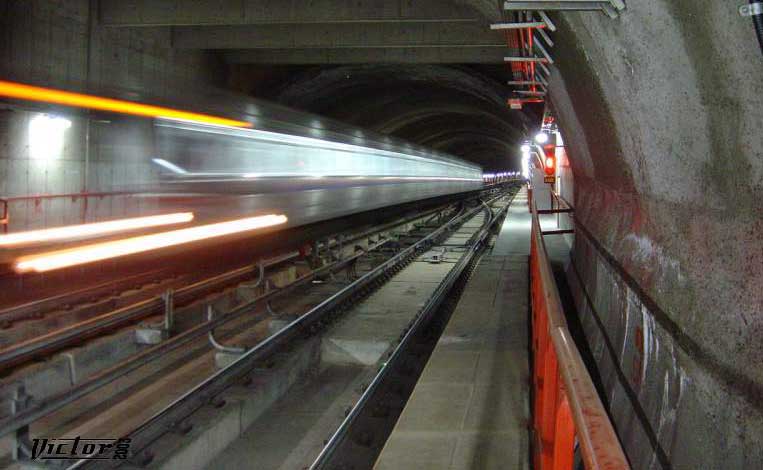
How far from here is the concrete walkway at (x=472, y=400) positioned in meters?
4.65

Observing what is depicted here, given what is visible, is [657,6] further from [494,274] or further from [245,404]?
[494,274]

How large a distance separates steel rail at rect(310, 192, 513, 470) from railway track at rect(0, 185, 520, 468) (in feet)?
0.06

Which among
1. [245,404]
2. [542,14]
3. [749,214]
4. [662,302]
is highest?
[542,14]

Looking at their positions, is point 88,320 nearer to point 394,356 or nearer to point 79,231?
point 79,231

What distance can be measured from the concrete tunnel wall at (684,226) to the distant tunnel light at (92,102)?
12.1 ft

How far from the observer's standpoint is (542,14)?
6539 mm

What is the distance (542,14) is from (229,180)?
3666mm

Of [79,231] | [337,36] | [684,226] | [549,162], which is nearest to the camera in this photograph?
[684,226]

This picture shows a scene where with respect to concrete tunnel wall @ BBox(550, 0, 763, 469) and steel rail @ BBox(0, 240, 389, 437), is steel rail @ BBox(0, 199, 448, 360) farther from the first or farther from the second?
concrete tunnel wall @ BBox(550, 0, 763, 469)

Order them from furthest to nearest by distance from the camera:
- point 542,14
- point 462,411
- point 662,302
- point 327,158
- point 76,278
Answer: point 76,278 → point 327,158 → point 542,14 → point 462,411 → point 662,302

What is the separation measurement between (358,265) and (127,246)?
925 cm

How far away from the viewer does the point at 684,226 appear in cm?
472

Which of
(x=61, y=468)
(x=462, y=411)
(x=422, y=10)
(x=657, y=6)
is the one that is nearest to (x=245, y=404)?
(x=61, y=468)

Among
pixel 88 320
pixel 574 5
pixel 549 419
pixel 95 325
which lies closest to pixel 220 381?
pixel 95 325
